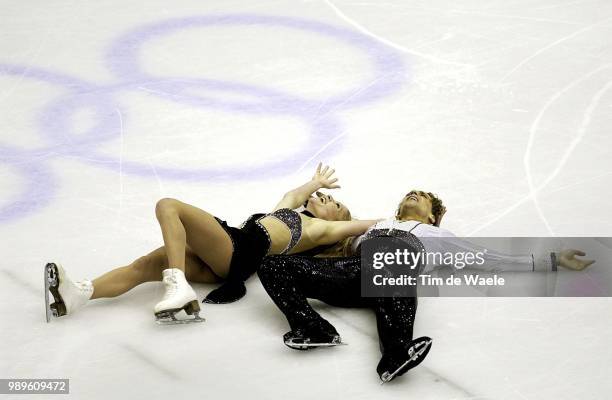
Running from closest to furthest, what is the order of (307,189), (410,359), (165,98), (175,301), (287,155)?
(410,359), (175,301), (307,189), (287,155), (165,98)

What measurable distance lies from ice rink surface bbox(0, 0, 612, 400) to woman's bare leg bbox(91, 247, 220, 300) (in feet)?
0.25

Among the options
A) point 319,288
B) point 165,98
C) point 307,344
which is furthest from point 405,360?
point 165,98

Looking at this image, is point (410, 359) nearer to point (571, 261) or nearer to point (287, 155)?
point (571, 261)

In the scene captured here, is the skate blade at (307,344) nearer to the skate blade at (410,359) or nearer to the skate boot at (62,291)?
the skate blade at (410,359)

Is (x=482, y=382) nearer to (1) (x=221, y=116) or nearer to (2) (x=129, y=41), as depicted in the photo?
(1) (x=221, y=116)

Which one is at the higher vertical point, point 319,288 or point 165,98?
point 165,98

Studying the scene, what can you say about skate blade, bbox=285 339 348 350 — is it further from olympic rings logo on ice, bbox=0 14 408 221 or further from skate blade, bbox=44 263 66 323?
olympic rings logo on ice, bbox=0 14 408 221

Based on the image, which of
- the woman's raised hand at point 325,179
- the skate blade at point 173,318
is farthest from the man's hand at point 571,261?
the skate blade at point 173,318

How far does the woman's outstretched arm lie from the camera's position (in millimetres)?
5777

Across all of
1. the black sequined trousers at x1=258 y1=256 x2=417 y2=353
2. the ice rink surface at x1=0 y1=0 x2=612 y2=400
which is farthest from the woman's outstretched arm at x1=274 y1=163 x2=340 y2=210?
the black sequined trousers at x1=258 y1=256 x2=417 y2=353

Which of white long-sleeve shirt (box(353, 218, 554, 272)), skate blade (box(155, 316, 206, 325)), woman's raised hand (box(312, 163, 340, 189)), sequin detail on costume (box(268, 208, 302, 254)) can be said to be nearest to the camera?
skate blade (box(155, 316, 206, 325))

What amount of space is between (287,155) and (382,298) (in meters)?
2.29

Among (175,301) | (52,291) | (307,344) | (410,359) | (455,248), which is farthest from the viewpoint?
(455,248)

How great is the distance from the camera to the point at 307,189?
5.86 meters
